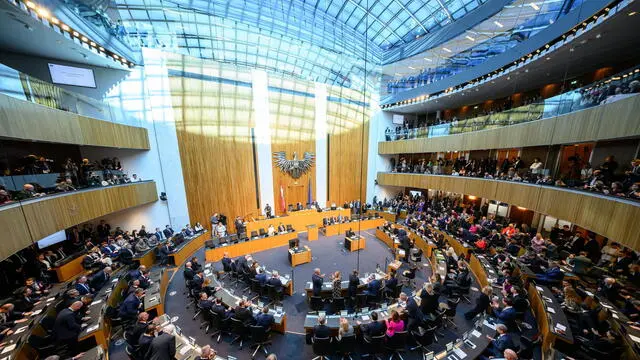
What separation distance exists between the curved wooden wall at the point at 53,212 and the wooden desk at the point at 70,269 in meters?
1.54

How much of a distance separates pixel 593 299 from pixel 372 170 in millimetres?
14615

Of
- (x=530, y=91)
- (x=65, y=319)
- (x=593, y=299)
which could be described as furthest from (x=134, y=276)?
(x=530, y=91)

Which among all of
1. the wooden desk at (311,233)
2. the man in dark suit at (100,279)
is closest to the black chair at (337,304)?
the wooden desk at (311,233)

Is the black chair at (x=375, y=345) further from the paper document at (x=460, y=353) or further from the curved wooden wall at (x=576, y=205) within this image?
the curved wooden wall at (x=576, y=205)

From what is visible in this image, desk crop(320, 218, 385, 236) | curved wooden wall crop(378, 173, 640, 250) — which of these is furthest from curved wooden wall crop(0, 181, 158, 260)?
curved wooden wall crop(378, 173, 640, 250)

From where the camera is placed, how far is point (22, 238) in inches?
217

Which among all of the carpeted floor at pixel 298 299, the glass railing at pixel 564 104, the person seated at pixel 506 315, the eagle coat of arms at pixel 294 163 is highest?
the glass railing at pixel 564 104

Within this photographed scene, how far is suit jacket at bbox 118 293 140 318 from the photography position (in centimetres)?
575

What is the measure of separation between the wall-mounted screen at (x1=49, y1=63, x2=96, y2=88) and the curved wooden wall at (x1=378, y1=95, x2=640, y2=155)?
1957cm

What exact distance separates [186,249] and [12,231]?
572 centimetres

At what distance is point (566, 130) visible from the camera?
24.8 feet

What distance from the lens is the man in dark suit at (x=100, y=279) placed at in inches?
265

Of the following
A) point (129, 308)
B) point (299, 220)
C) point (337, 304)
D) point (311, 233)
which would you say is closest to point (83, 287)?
point (129, 308)

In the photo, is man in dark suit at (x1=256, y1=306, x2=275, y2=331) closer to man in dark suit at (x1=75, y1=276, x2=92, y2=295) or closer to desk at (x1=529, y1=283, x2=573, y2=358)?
man in dark suit at (x1=75, y1=276, x2=92, y2=295)
